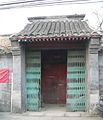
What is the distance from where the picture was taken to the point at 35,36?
12.1 m

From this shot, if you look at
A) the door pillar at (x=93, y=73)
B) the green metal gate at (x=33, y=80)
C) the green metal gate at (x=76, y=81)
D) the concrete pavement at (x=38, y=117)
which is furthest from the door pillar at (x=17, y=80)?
the door pillar at (x=93, y=73)

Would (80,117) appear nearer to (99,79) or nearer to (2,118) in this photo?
(99,79)

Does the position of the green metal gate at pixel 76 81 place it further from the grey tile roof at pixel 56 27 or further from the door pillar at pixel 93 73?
the grey tile roof at pixel 56 27

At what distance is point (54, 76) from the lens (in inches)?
634

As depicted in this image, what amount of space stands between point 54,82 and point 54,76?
1.20ft

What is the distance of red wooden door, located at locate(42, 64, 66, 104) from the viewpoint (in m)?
16.0

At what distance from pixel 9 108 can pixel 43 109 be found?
1.81 m

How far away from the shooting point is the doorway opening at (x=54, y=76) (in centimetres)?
1595

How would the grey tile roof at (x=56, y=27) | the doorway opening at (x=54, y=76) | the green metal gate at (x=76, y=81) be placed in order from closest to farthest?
the grey tile roof at (x=56, y=27) → the green metal gate at (x=76, y=81) → the doorway opening at (x=54, y=76)

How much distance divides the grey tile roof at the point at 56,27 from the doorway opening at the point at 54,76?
5.69ft

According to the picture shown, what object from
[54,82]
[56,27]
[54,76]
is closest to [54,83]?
[54,82]

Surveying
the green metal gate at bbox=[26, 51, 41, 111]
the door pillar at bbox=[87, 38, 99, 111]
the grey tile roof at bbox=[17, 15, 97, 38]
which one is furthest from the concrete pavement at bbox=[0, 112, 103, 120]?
the grey tile roof at bbox=[17, 15, 97, 38]

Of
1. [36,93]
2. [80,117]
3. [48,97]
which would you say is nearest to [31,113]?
[36,93]

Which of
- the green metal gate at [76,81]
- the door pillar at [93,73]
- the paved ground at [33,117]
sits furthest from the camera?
the green metal gate at [76,81]
